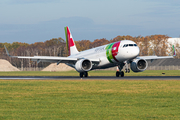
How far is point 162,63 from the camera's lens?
424 feet

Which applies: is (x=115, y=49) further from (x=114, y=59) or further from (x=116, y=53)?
(x=114, y=59)

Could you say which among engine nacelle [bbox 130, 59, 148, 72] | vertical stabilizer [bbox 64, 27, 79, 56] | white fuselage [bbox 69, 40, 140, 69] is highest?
vertical stabilizer [bbox 64, 27, 79, 56]

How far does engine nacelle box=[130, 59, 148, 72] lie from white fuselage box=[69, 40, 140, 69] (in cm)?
205

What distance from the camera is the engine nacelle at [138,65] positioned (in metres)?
40.1

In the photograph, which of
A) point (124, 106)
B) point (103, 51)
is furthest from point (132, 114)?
point (103, 51)

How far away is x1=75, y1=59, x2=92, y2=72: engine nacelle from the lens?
40.1m

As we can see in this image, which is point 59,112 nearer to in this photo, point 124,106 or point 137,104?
point 124,106

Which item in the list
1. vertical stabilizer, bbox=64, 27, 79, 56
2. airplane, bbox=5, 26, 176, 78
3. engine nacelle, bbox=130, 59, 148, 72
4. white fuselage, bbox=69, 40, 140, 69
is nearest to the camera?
white fuselage, bbox=69, 40, 140, 69

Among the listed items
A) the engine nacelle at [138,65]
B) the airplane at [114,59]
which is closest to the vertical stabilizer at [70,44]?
the airplane at [114,59]

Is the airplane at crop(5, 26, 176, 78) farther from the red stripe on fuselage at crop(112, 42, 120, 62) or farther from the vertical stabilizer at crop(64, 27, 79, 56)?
the vertical stabilizer at crop(64, 27, 79, 56)

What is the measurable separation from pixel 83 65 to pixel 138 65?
281 inches

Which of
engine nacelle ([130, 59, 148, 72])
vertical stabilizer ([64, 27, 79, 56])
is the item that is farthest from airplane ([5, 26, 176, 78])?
vertical stabilizer ([64, 27, 79, 56])

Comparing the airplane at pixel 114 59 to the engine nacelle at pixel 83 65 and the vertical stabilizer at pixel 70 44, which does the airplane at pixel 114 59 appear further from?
the vertical stabilizer at pixel 70 44

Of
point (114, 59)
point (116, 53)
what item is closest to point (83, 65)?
point (114, 59)
